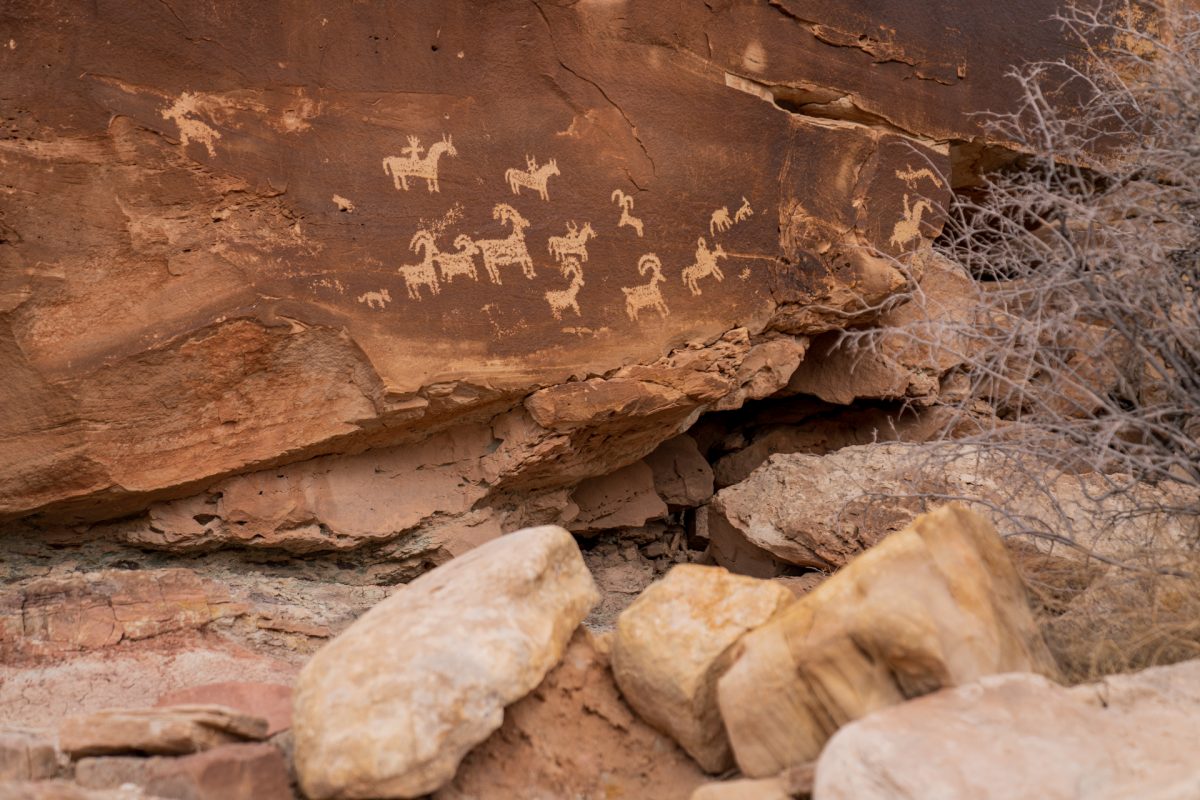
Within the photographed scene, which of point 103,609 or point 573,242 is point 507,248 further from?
point 103,609

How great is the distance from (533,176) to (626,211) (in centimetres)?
38

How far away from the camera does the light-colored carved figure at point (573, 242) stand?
3.99m

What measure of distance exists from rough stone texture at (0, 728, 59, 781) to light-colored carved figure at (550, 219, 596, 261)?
2314 millimetres

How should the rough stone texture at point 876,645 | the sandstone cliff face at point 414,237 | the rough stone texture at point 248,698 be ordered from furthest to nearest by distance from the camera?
1. the sandstone cliff face at point 414,237
2. the rough stone texture at point 248,698
3. the rough stone texture at point 876,645

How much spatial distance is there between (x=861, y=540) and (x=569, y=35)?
2.22 metres

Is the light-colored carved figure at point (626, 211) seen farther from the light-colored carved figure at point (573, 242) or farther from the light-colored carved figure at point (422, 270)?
the light-colored carved figure at point (422, 270)

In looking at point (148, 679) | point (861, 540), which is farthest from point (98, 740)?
point (861, 540)

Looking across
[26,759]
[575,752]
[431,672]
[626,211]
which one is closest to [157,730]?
[26,759]

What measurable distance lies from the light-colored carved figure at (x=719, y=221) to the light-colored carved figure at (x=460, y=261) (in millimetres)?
936

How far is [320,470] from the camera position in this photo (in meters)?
3.98

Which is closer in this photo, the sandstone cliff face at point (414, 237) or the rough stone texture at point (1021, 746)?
the rough stone texture at point (1021, 746)

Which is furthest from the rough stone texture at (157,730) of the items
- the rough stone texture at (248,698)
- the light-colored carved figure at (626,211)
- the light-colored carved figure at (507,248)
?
the light-colored carved figure at (626,211)

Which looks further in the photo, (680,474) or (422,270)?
(680,474)

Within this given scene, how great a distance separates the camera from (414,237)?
382 centimetres
